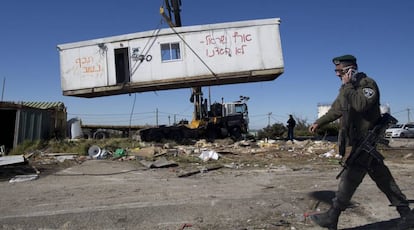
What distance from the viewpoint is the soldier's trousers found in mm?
4363

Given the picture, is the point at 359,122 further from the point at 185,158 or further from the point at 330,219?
the point at 185,158

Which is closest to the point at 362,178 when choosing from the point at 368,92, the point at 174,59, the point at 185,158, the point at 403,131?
the point at 368,92

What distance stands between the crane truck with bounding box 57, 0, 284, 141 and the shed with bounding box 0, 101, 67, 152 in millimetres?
1953

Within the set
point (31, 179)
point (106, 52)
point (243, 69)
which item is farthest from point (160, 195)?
point (106, 52)

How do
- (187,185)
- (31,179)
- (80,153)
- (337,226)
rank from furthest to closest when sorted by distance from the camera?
(80,153) < (31,179) < (187,185) < (337,226)

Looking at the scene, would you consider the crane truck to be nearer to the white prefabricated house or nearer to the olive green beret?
the white prefabricated house

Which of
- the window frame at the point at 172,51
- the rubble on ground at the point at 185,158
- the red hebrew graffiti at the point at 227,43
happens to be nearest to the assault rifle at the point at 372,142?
the rubble on ground at the point at 185,158

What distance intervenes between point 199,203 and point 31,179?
5180 millimetres

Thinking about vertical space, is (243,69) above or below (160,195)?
above

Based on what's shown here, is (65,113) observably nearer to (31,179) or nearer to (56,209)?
(31,179)

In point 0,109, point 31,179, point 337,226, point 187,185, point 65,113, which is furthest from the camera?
point 65,113

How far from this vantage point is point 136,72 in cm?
1988

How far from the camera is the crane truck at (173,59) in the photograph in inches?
740

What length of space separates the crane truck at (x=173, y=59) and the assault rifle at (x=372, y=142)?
14.5m
